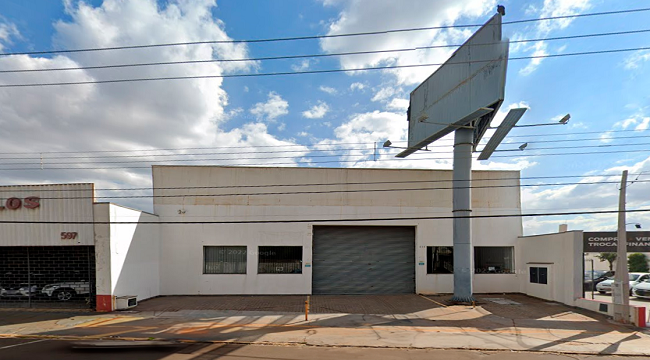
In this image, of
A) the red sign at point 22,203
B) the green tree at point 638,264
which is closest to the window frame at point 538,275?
the green tree at point 638,264

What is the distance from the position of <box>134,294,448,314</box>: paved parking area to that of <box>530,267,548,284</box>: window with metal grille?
6.32 meters

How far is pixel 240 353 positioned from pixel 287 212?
11.6 metres

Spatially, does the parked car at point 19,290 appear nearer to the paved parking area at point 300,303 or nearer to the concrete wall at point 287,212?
the paved parking area at point 300,303

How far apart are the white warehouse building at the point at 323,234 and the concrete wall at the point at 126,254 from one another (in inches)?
5.7

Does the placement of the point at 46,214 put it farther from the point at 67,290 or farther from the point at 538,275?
the point at 538,275

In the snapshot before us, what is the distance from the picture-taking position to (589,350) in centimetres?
1083

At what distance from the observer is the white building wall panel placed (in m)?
16.3

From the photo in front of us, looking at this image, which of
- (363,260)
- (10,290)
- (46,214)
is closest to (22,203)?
(46,214)

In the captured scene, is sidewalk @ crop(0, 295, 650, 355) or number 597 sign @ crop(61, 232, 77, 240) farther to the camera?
number 597 sign @ crop(61, 232, 77, 240)

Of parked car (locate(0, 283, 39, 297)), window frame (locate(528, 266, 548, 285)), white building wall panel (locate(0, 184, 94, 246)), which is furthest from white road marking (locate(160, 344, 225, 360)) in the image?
window frame (locate(528, 266, 548, 285))

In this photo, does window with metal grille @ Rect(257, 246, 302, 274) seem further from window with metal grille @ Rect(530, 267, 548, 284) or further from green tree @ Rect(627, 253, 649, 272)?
green tree @ Rect(627, 253, 649, 272)

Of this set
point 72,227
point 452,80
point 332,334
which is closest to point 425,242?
point 452,80

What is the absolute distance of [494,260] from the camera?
22.3 metres

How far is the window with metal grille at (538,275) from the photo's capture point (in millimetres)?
19594
